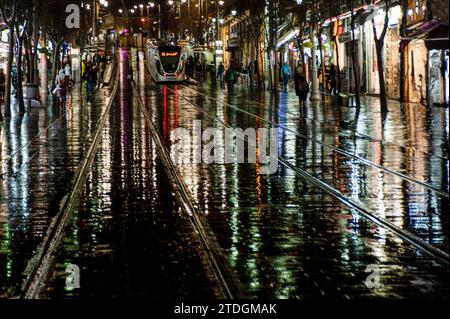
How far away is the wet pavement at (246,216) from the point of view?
9.11 meters

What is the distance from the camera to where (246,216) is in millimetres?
13031

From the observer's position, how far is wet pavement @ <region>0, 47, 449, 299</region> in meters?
9.11

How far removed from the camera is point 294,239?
1127 centimetres

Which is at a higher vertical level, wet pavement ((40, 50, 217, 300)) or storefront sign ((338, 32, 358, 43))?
storefront sign ((338, 32, 358, 43))

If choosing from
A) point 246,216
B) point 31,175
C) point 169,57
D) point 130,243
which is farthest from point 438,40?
point 169,57

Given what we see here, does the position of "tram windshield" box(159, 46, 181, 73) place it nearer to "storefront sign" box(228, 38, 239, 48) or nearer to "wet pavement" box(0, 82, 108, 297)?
"storefront sign" box(228, 38, 239, 48)

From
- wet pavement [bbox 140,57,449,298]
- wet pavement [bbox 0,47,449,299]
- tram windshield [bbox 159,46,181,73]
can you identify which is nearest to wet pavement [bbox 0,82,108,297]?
wet pavement [bbox 0,47,449,299]

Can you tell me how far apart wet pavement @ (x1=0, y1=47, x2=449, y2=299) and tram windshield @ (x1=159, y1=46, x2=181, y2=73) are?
50.0 meters

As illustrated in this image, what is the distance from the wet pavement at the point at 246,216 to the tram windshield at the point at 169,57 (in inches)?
1970

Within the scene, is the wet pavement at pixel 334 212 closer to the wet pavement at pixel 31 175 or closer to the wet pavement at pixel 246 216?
the wet pavement at pixel 246 216

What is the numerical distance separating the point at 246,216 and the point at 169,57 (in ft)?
216

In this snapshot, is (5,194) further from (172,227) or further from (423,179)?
(423,179)
